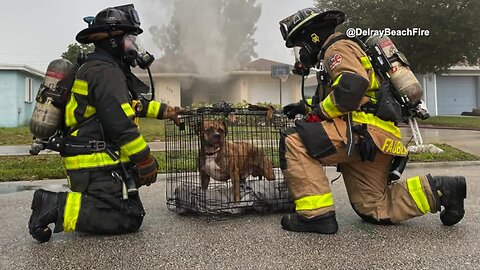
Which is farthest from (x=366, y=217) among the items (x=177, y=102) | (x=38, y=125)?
(x=177, y=102)

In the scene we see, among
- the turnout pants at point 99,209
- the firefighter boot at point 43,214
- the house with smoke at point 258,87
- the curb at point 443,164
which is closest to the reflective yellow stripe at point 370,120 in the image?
the turnout pants at point 99,209

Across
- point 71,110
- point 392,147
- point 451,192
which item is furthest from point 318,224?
point 71,110

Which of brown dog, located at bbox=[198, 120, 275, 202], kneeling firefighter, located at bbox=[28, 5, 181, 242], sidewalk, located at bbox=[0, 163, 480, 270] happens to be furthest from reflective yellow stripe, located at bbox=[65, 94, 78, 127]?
brown dog, located at bbox=[198, 120, 275, 202]

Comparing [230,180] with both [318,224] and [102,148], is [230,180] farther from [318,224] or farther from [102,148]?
[102,148]

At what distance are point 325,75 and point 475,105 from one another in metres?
34.1

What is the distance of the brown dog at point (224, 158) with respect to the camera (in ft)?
11.8

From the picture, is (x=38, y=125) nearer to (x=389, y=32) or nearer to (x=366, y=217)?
(x=366, y=217)

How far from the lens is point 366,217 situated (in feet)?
10.5

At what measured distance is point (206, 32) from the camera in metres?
17.5

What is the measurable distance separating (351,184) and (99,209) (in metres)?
1.80

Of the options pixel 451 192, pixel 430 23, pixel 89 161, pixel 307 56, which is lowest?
pixel 451 192

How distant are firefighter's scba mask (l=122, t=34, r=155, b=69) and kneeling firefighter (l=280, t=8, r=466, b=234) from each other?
3.48 ft

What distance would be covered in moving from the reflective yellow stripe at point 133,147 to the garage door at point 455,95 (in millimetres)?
32681

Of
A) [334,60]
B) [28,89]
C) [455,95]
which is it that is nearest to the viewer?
[334,60]
